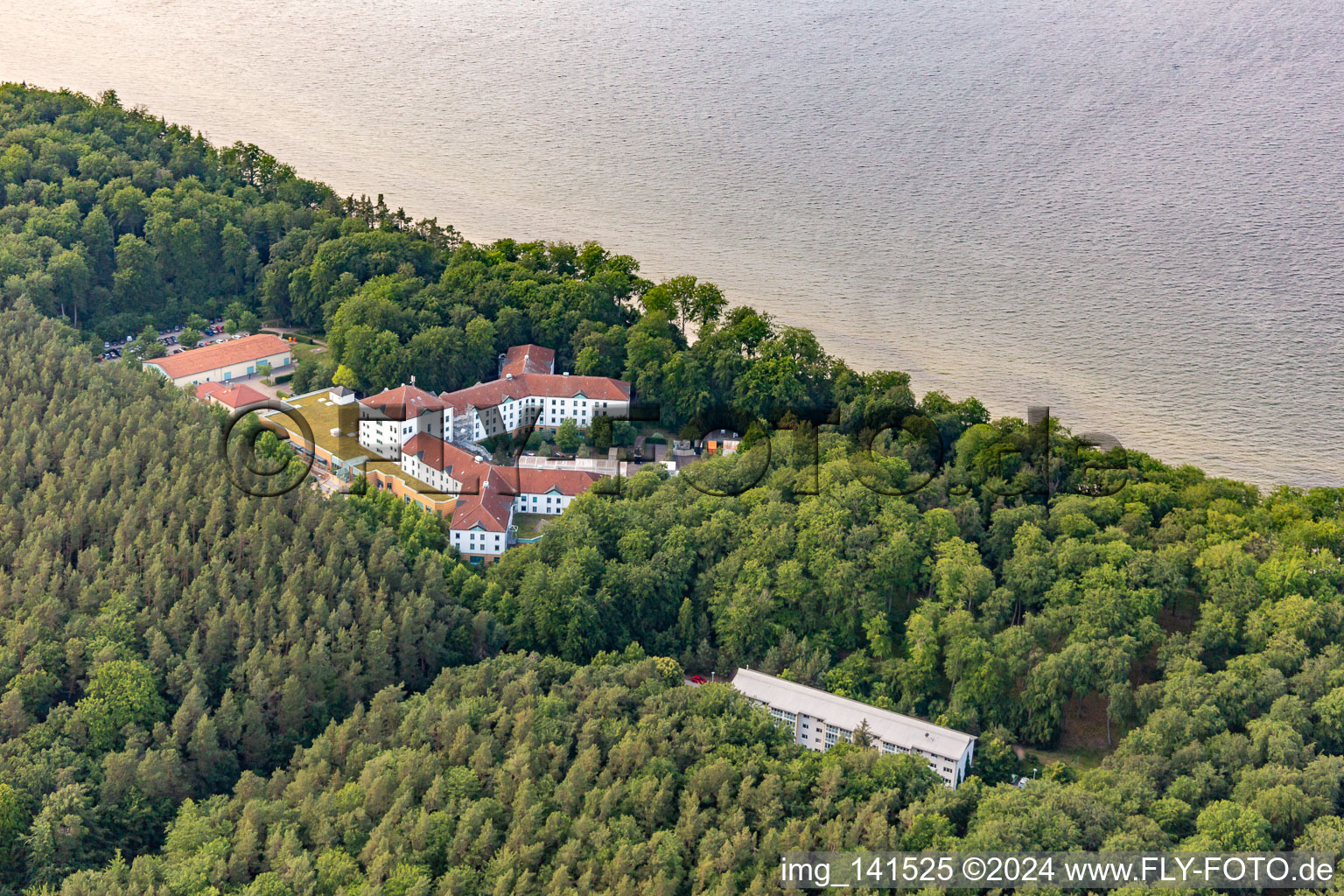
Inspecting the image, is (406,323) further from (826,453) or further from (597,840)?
(597,840)

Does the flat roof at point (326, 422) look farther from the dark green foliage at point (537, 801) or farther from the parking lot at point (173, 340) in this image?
the dark green foliage at point (537, 801)

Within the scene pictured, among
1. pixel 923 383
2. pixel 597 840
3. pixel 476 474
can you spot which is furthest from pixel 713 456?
pixel 597 840

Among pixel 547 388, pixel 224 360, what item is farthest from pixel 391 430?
pixel 224 360

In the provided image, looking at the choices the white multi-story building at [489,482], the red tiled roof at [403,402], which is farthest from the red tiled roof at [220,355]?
the white multi-story building at [489,482]

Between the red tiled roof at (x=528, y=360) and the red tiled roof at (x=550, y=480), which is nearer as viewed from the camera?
the red tiled roof at (x=550, y=480)

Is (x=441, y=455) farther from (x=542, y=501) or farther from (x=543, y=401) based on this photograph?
(x=543, y=401)

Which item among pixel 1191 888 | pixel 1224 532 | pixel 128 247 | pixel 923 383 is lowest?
pixel 1191 888

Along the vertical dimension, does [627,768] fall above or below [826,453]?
below

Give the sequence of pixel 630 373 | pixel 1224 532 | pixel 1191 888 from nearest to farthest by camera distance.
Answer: pixel 1191 888, pixel 1224 532, pixel 630 373
